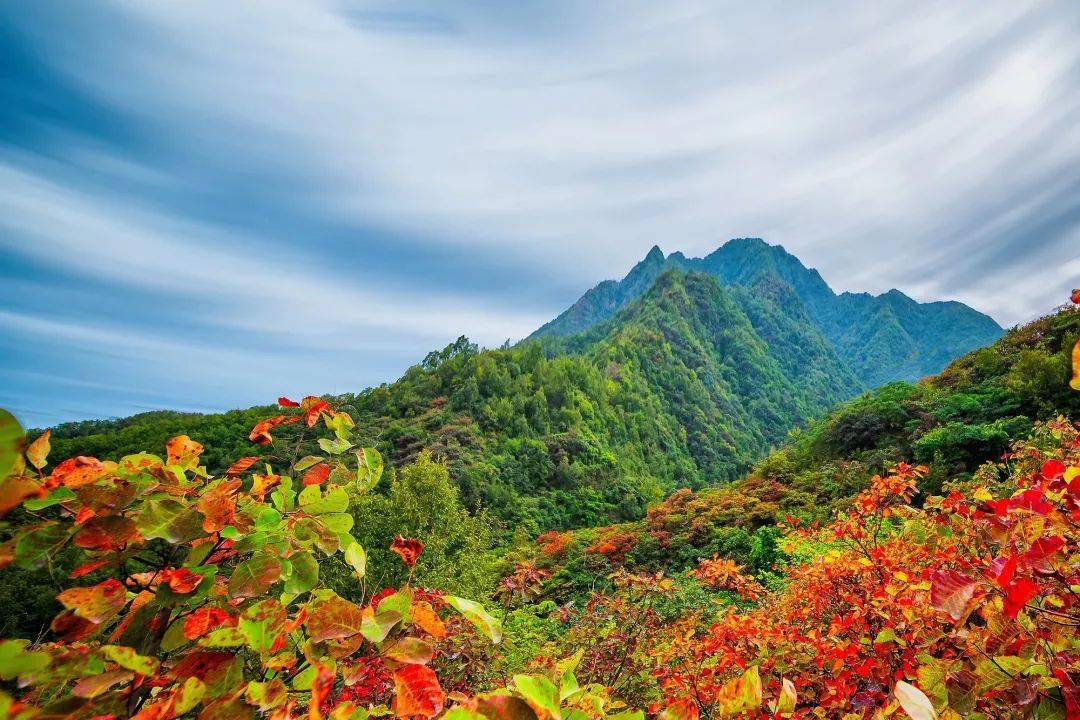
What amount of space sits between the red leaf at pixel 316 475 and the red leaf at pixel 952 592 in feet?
4.57

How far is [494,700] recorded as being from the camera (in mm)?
653

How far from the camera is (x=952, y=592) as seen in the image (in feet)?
3.24

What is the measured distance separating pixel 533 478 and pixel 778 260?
14515 centimetres

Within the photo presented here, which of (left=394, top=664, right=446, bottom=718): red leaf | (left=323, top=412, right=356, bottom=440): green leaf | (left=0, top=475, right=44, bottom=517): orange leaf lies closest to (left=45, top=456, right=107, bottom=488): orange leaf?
(left=0, top=475, right=44, bottom=517): orange leaf

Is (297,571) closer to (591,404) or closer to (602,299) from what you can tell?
(591,404)

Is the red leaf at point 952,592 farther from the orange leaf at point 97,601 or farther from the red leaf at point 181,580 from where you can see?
the orange leaf at point 97,601

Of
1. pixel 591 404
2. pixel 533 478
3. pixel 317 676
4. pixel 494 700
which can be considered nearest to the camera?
pixel 494 700

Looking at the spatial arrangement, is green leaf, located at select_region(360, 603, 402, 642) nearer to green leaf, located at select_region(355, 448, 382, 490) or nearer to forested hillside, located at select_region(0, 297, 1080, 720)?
forested hillside, located at select_region(0, 297, 1080, 720)

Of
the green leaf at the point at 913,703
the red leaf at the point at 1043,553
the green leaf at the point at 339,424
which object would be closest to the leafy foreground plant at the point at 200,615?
the green leaf at the point at 339,424

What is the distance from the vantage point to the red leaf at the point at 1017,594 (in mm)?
869

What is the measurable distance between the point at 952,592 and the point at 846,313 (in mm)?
178346

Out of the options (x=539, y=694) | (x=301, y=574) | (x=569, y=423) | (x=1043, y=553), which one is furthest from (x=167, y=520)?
(x=569, y=423)

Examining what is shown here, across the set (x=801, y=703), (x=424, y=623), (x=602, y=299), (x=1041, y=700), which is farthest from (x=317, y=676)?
(x=602, y=299)

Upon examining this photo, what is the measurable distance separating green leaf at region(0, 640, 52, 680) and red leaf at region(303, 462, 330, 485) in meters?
0.54
